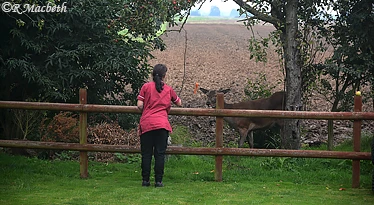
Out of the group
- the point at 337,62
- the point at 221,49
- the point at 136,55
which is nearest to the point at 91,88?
the point at 136,55

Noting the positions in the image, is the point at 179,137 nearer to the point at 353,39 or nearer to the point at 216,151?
the point at 216,151

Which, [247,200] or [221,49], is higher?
[221,49]

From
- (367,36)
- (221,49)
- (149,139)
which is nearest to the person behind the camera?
(149,139)

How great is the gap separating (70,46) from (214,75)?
46.5 ft

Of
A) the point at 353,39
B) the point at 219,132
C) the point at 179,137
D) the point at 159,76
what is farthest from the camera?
the point at 179,137

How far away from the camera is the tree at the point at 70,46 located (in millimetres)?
13461

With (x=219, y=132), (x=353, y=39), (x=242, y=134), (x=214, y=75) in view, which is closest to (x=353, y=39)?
(x=353, y=39)

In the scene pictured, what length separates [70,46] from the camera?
1412 cm

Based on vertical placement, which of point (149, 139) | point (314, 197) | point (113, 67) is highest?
point (113, 67)

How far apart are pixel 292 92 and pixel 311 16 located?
6.04ft

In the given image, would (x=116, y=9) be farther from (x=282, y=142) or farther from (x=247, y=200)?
(x=247, y=200)

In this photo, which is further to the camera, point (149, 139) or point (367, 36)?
point (367, 36)

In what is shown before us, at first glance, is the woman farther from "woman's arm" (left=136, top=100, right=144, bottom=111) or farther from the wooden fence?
the wooden fence

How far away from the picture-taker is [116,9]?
46.9 feet
